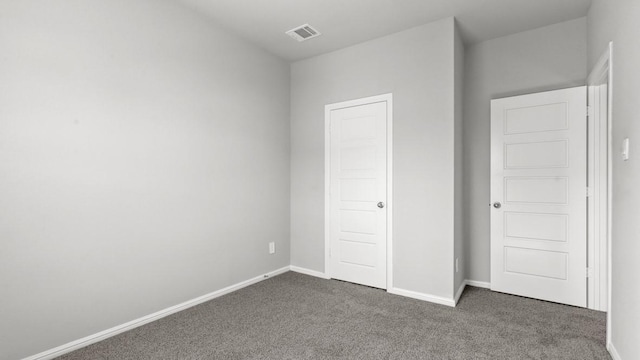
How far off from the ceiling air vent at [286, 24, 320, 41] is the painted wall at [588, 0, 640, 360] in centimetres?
242

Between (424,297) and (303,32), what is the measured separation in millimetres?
3010

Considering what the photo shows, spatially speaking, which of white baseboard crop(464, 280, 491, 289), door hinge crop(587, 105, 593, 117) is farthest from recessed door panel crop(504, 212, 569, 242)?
door hinge crop(587, 105, 593, 117)

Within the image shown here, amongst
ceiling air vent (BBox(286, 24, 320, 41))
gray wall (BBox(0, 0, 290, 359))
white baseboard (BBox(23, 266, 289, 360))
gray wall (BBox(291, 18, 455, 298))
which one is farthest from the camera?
ceiling air vent (BBox(286, 24, 320, 41))

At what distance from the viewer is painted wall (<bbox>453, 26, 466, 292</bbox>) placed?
3074 mm

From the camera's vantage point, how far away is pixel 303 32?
330 centimetres

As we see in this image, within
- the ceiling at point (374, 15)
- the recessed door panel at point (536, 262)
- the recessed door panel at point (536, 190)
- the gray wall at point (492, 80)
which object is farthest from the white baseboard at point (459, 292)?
the ceiling at point (374, 15)

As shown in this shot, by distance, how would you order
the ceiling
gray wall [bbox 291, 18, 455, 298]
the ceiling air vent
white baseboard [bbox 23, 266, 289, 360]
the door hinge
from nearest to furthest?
white baseboard [bbox 23, 266, 289, 360] → the ceiling → the door hinge → gray wall [bbox 291, 18, 455, 298] → the ceiling air vent

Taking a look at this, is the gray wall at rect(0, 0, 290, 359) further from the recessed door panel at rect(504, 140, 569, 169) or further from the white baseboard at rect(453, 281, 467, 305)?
the recessed door panel at rect(504, 140, 569, 169)

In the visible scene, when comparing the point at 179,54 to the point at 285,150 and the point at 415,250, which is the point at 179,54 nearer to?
the point at 285,150

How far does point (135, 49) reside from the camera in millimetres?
2492

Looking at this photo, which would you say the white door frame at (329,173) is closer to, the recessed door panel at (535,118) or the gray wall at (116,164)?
the gray wall at (116,164)

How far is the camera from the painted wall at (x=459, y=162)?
307cm

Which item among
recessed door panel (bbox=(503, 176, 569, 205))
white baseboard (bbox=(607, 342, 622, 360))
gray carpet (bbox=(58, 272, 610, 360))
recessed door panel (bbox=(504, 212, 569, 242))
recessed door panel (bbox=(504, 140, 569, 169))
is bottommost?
gray carpet (bbox=(58, 272, 610, 360))

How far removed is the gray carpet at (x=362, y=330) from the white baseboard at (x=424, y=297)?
75mm
